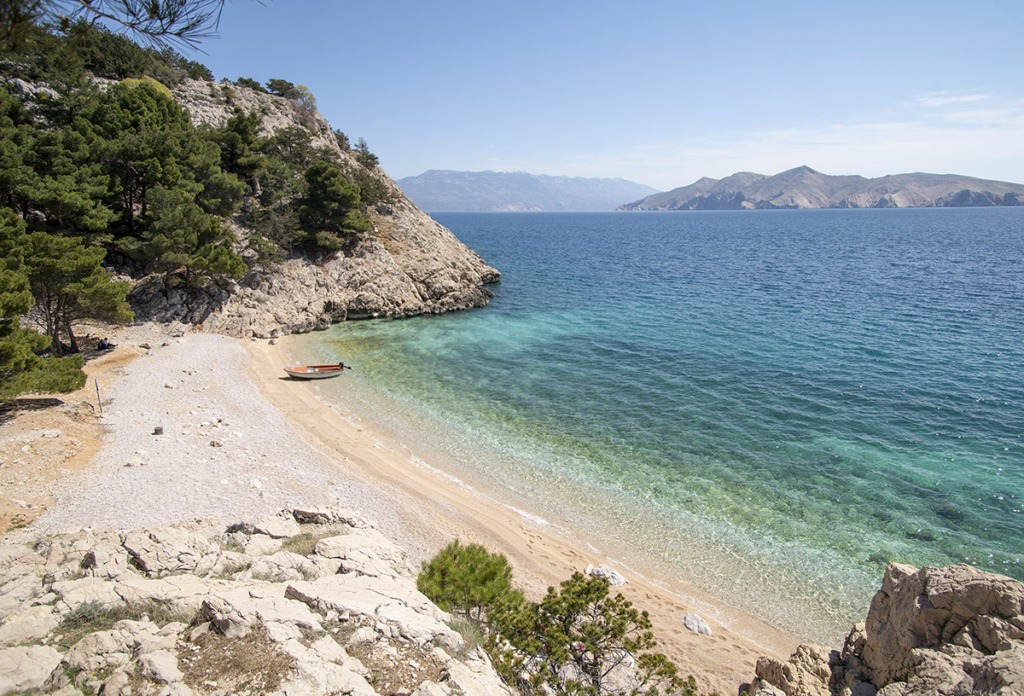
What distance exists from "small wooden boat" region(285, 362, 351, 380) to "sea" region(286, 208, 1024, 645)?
2.30 ft

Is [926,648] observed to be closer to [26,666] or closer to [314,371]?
[26,666]

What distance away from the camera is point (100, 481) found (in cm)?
1589

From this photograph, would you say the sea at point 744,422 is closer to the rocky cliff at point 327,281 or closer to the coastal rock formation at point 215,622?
the rocky cliff at point 327,281

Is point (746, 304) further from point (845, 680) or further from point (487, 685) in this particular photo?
point (487, 685)

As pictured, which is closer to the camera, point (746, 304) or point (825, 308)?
point (825, 308)

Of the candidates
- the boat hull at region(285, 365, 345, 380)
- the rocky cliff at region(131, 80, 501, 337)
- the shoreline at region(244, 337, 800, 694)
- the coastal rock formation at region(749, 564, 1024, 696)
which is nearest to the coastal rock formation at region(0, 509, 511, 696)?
the shoreline at region(244, 337, 800, 694)

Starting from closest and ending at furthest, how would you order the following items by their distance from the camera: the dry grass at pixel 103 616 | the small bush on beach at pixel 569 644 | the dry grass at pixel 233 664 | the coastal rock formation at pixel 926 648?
the dry grass at pixel 233 664 < the dry grass at pixel 103 616 < the coastal rock formation at pixel 926 648 < the small bush on beach at pixel 569 644

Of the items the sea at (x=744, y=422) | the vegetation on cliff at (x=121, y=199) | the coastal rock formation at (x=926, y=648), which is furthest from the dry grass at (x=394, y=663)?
the vegetation on cliff at (x=121, y=199)

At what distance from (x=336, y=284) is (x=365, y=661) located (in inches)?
1480

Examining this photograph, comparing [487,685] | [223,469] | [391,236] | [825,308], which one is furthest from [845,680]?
[391,236]

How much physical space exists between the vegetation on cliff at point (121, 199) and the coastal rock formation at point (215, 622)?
9232 mm

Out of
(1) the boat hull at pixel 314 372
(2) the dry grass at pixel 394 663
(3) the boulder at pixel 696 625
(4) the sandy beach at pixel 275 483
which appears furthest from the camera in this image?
(1) the boat hull at pixel 314 372

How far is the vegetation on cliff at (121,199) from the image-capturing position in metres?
21.7

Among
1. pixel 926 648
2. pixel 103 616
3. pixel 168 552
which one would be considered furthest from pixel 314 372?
pixel 926 648
